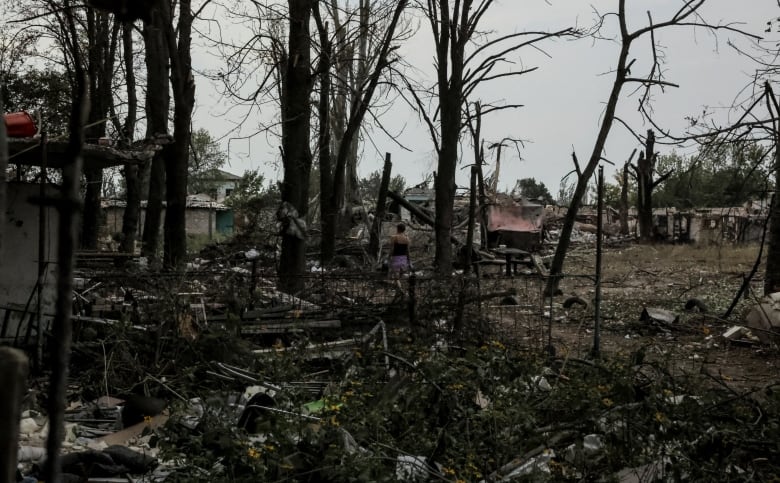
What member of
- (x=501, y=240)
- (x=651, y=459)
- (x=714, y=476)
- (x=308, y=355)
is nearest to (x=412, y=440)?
(x=651, y=459)

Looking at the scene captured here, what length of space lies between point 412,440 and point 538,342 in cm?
434

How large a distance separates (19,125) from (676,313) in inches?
417

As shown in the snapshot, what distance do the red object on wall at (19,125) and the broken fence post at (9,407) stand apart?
741cm

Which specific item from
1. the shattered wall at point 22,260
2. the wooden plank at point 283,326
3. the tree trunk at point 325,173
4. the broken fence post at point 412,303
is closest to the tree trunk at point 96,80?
the tree trunk at point 325,173

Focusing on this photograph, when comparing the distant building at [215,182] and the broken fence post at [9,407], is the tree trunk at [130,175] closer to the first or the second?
the broken fence post at [9,407]

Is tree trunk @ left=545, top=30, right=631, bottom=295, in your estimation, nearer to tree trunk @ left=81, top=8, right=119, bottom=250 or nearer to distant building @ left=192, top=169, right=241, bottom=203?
tree trunk @ left=81, top=8, right=119, bottom=250

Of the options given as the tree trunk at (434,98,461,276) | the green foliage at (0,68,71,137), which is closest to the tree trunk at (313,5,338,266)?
the tree trunk at (434,98,461,276)

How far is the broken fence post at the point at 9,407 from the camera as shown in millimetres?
956

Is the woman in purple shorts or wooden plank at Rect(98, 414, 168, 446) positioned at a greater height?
the woman in purple shorts

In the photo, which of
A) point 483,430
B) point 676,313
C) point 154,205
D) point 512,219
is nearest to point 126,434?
point 483,430

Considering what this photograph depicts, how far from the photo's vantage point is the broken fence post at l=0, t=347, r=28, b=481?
0.96 metres

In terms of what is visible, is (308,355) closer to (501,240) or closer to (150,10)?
(150,10)

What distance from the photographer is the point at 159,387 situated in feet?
22.5

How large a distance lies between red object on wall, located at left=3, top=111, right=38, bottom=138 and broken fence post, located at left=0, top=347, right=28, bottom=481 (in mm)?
7406
